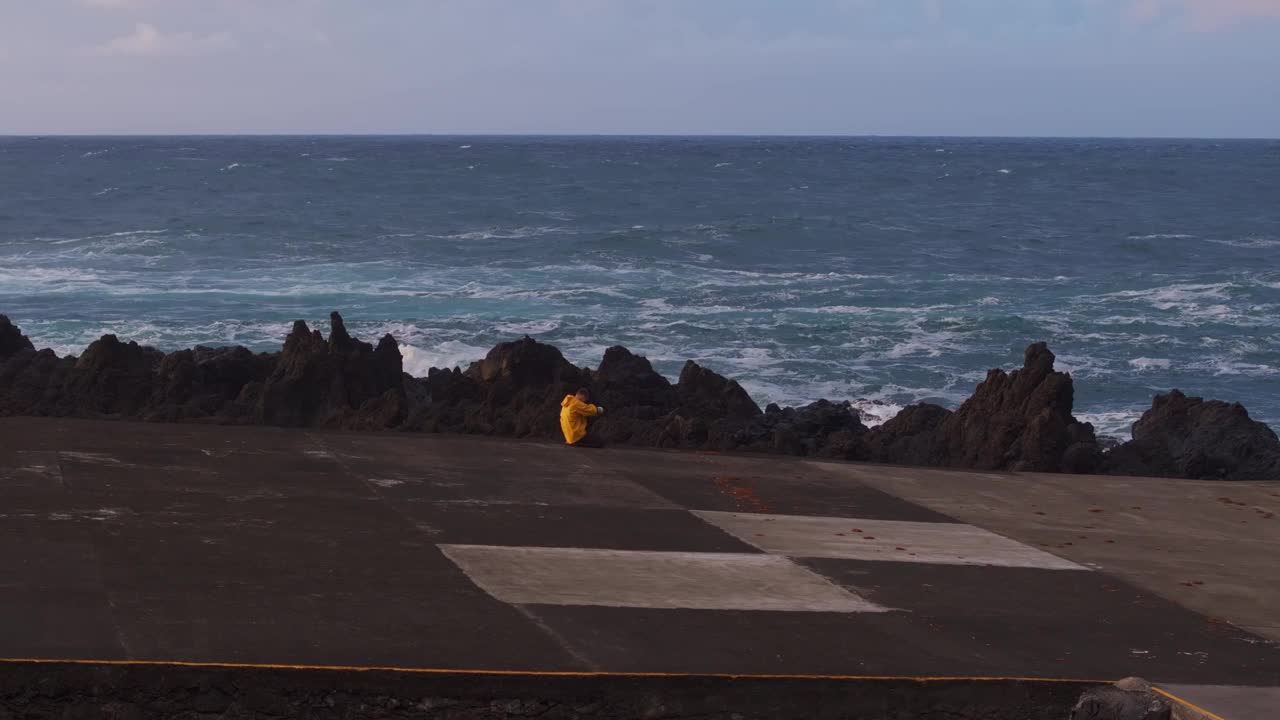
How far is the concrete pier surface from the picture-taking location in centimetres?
823

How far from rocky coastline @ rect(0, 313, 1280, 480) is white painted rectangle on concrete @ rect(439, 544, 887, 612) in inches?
254

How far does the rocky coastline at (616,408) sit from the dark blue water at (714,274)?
21.7ft

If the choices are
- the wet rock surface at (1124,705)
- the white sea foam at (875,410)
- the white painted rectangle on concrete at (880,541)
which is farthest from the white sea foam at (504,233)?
the wet rock surface at (1124,705)

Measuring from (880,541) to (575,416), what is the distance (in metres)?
4.25

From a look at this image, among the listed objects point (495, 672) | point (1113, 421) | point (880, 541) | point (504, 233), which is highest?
point (504, 233)

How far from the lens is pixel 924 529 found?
12305 millimetres

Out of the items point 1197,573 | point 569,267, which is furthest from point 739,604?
point 569,267

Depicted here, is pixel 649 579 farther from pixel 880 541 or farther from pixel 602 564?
pixel 880 541

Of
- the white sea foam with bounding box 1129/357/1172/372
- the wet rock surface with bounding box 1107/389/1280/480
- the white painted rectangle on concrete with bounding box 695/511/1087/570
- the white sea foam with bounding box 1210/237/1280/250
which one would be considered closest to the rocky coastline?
the wet rock surface with bounding box 1107/389/1280/480

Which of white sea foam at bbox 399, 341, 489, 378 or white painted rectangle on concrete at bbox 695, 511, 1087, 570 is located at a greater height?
white sea foam at bbox 399, 341, 489, 378

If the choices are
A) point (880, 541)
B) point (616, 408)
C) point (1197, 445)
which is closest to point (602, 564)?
point (880, 541)

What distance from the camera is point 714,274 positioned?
49.1 meters

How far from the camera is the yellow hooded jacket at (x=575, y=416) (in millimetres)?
14883

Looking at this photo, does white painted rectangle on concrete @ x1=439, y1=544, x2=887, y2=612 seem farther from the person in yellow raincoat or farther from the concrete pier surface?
the person in yellow raincoat
